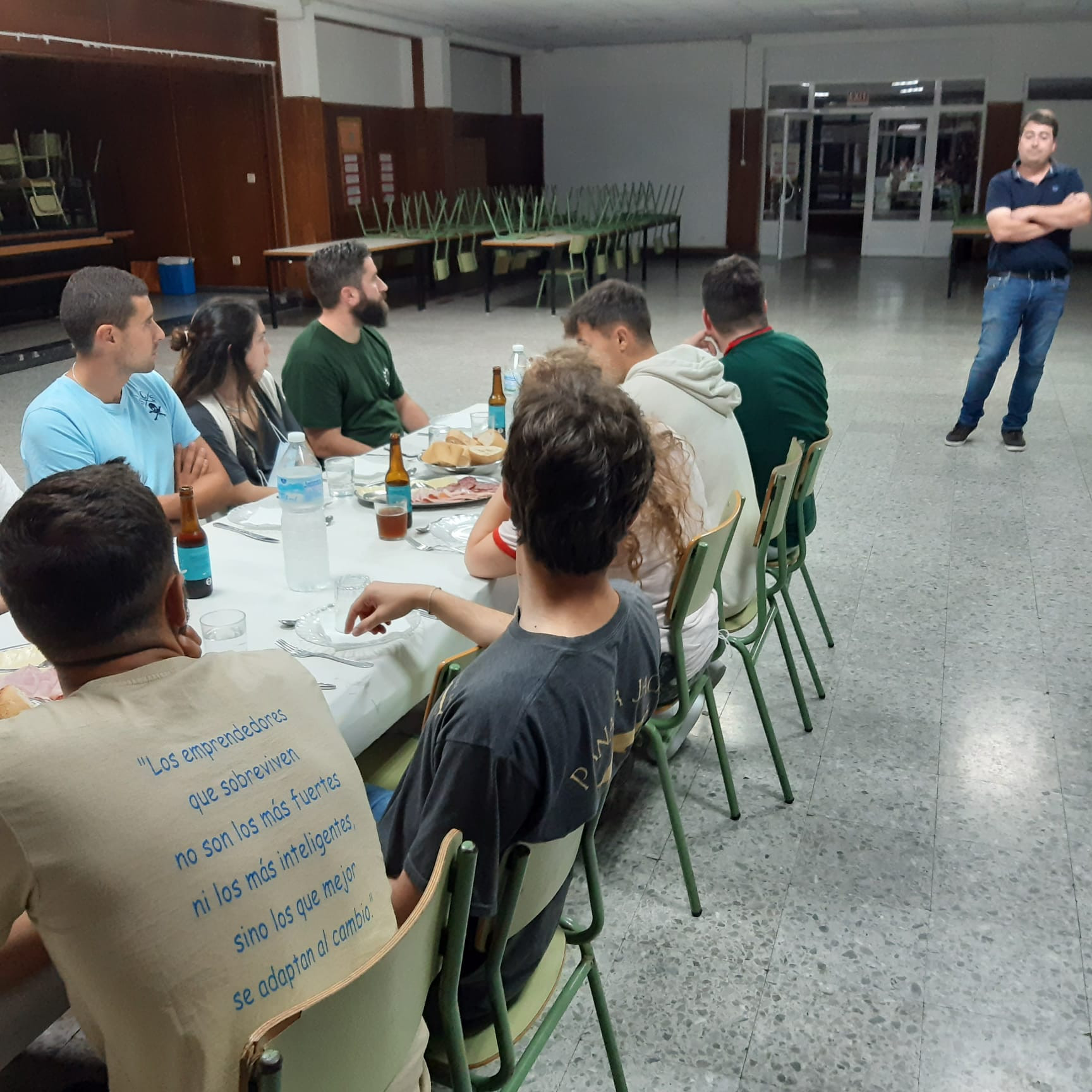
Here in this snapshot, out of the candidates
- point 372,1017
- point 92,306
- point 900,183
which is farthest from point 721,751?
point 900,183

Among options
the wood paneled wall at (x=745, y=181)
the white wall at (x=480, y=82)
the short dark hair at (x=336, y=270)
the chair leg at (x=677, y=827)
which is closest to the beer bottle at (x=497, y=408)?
the short dark hair at (x=336, y=270)

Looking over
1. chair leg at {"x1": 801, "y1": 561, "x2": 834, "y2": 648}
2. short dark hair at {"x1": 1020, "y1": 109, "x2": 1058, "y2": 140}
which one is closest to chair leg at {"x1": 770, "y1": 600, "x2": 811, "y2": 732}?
chair leg at {"x1": 801, "y1": 561, "x2": 834, "y2": 648}

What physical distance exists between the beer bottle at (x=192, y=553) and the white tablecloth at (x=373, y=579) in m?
0.03

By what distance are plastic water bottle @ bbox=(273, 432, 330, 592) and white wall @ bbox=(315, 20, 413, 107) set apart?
10.3 metres

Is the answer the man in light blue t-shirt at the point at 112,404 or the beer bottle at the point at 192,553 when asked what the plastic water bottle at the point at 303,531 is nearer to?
the beer bottle at the point at 192,553

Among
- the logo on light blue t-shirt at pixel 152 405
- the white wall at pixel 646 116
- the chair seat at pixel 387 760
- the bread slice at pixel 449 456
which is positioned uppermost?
the white wall at pixel 646 116

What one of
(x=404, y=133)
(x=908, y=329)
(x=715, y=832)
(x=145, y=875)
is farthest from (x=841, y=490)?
(x=404, y=133)

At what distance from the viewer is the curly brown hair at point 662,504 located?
193 cm

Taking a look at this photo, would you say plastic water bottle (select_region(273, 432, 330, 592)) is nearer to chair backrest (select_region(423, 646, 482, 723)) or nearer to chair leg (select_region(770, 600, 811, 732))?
chair backrest (select_region(423, 646, 482, 723))

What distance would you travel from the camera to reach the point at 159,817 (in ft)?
3.07

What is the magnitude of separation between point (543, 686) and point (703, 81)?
51.5 ft

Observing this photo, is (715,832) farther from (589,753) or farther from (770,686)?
(589,753)

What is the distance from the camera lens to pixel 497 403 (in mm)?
3002

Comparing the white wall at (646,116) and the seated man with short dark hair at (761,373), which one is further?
the white wall at (646,116)
